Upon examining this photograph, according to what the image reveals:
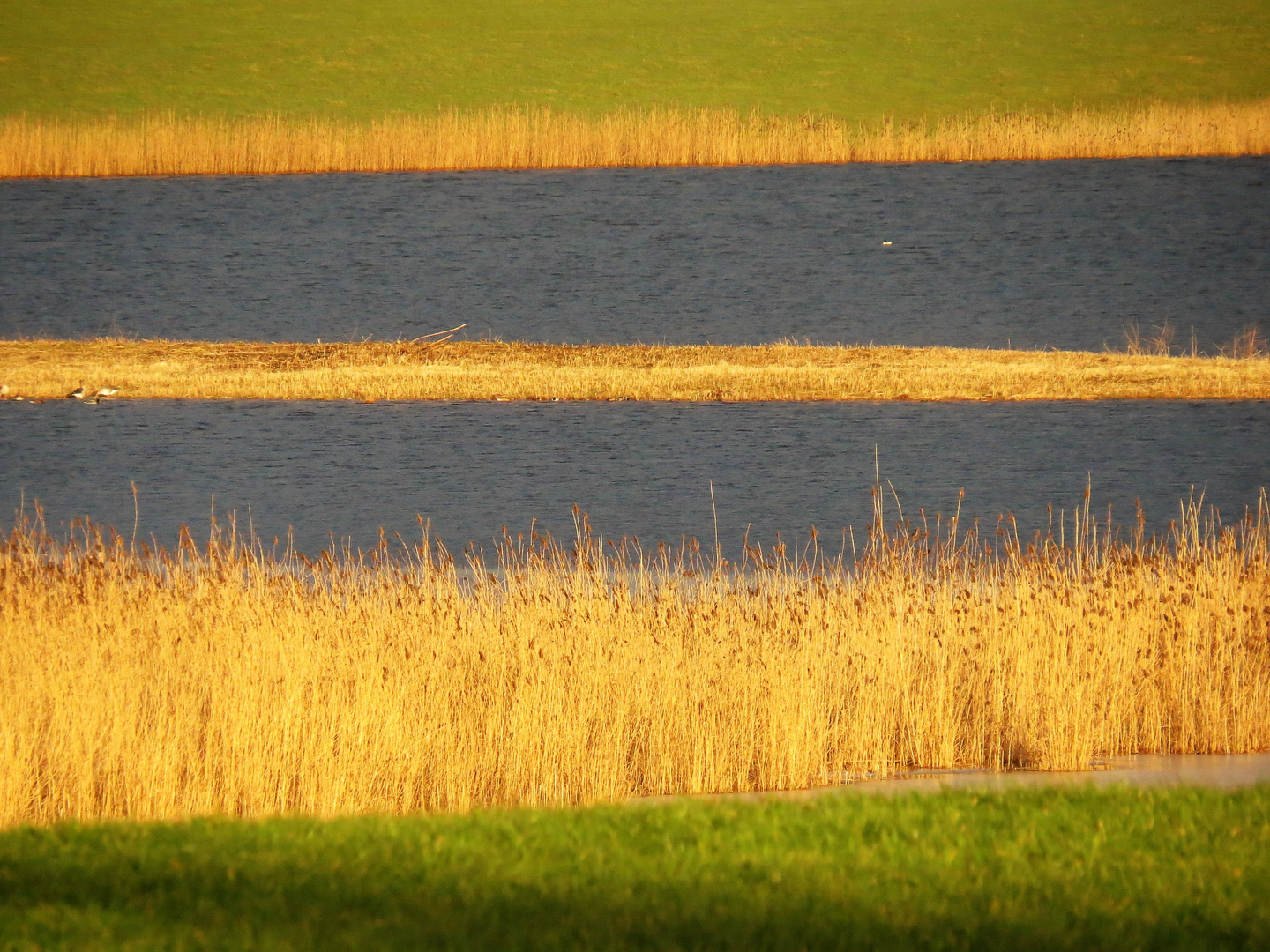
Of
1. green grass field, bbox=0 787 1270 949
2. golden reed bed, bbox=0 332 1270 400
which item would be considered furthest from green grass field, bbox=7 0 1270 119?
green grass field, bbox=0 787 1270 949

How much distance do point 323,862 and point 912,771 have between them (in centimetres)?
322

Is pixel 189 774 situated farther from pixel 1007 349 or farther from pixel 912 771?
pixel 1007 349

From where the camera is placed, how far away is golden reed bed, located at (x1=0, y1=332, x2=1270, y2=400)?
20281mm

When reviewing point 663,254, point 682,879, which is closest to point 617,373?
point 663,254

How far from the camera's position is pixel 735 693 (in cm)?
792

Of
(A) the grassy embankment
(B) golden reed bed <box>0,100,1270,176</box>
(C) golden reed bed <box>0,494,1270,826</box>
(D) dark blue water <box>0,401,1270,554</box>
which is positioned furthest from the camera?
(A) the grassy embankment

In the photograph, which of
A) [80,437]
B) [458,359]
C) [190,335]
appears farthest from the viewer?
[190,335]

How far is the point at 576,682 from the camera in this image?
318 inches

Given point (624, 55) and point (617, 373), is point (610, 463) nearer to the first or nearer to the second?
point (617, 373)

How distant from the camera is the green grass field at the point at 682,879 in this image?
4945mm

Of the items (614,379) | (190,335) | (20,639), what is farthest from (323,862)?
(190,335)

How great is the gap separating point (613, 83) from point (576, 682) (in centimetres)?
3754

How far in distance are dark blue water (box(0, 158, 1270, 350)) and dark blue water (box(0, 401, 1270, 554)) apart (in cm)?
713

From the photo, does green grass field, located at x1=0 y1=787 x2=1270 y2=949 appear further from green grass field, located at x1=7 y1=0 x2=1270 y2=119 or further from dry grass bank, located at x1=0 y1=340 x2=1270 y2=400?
green grass field, located at x1=7 y1=0 x2=1270 y2=119
